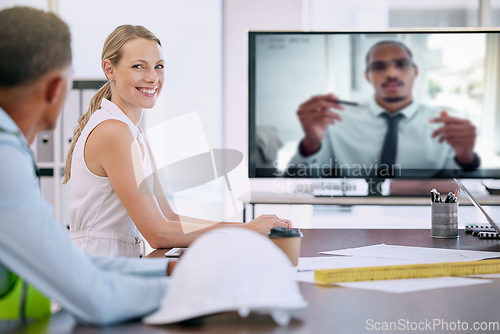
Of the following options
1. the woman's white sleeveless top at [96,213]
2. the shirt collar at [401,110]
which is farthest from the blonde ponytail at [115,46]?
the shirt collar at [401,110]

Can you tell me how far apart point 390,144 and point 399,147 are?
0.06 m

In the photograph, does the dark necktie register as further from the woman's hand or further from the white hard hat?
the white hard hat

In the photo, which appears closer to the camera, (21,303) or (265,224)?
(21,303)

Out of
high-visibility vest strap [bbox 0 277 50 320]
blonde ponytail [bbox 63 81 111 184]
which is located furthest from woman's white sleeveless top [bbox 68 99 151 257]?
high-visibility vest strap [bbox 0 277 50 320]

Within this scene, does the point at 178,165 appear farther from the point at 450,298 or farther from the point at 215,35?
the point at 450,298

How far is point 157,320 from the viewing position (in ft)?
2.63

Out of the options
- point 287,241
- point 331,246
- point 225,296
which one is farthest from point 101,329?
point 331,246

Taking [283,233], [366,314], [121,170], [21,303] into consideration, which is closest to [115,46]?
[121,170]

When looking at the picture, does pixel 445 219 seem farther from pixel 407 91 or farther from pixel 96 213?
pixel 407 91

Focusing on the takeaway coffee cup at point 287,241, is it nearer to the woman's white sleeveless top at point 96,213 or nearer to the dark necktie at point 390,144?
the woman's white sleeveless top at point 96,213

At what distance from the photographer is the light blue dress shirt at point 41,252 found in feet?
2.46

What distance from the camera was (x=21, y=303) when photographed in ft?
2.79

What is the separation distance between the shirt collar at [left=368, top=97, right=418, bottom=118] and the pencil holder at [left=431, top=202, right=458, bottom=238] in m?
1.82

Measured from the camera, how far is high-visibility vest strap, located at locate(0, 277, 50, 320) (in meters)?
0.85
